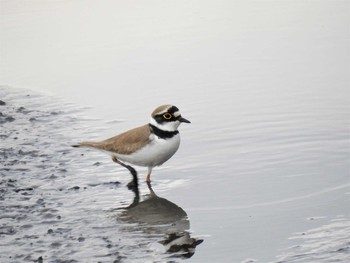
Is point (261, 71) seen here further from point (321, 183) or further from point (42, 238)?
point (42, 238)

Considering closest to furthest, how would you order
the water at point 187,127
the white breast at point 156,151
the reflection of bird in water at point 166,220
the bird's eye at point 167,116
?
1. the reflection of bird in water at point 166,220
2. the water at point 187,127
3. the white breast at point 156,151
4. the bird's eye at point 167,116

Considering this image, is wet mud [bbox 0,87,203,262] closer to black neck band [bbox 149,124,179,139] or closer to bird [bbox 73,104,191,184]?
bird [bbox 73,104,191,184]

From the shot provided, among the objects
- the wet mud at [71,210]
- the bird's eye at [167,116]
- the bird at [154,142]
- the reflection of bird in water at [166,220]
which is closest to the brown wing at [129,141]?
the bird at [154,142]

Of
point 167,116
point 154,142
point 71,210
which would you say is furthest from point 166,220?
point 167,116

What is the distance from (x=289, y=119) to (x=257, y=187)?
2.25m

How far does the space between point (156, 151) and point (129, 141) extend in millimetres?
412

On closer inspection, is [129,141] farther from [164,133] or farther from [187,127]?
[187,127]

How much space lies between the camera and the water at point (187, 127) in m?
7.29

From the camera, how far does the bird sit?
29.0 feet

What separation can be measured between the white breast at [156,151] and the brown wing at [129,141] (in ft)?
0.23

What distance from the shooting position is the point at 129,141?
9.09m

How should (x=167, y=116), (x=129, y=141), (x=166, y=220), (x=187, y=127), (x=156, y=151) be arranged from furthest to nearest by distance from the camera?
(x=187, y=127) → (x=129, y=141) → (x=167, y=116) → (x=156, y=151) → (x=166, y=220)

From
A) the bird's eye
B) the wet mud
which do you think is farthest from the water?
the bird's eye

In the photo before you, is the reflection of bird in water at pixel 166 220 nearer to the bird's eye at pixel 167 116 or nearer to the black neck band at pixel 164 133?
the black neck band at pixel 164 133
